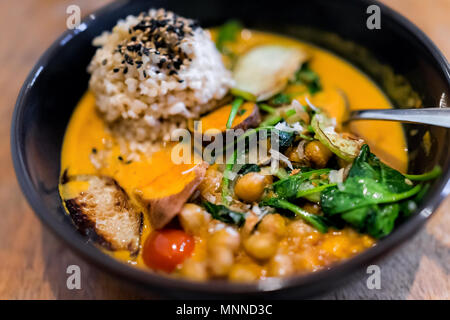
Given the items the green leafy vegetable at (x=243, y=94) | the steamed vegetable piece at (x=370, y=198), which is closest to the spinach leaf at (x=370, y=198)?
the steamed vegetable piece at (x=370, y=198)

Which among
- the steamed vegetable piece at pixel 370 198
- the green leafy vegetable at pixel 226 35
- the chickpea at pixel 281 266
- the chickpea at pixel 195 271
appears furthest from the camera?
the green leafy vegetable at pixel 226 35

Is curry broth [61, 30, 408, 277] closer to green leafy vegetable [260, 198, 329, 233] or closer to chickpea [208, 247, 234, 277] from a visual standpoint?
green leafy vegetable [260, 198, 329, 233]

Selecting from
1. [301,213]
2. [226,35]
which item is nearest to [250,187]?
[301,213]

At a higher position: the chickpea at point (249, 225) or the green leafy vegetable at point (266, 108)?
the green leafy vegetable at point (266, 108)

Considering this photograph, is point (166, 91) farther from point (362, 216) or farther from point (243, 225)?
point (362, 216)

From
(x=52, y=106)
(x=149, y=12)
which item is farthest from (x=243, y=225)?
(x=149, y=12)

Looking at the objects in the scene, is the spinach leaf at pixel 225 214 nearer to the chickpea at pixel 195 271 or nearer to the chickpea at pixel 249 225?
the chickpea at pixel 249 225

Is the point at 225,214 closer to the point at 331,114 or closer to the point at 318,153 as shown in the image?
the point at 318,153
